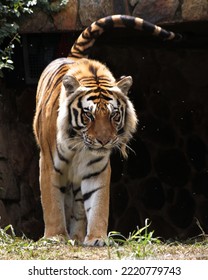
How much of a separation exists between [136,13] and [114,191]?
110 inches

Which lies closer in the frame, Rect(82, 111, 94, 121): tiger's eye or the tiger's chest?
Rect(82, 111, 94, 121): tiger's eye

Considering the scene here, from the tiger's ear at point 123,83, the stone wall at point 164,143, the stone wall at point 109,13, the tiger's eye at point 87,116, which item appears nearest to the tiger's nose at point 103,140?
the tiger's eye at point 87,116

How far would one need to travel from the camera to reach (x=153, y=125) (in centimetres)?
1025

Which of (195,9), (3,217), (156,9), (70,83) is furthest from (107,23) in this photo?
(3,217)

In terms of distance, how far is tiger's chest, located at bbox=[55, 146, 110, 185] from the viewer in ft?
21.0

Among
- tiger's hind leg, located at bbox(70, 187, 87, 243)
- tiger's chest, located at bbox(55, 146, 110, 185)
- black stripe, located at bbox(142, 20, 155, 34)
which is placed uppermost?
black stripe, located at bbox(142, 20, 155, 34)

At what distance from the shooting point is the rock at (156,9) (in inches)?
307

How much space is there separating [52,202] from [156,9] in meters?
2.25

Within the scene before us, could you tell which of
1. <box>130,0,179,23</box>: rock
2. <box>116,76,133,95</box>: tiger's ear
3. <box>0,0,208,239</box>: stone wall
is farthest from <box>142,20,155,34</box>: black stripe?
<box>0,0,208,239</box>: stone wall

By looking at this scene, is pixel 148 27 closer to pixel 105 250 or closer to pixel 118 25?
pixel 118 25

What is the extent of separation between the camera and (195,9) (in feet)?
25.5

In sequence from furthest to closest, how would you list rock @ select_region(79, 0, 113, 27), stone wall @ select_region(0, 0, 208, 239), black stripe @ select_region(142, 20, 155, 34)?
stone wall @ select_region(0, 0, 208, 239)
rock @ select_region(79, 0, 113, 27)
black stripe @ select_region(142, 20, 155, 34)

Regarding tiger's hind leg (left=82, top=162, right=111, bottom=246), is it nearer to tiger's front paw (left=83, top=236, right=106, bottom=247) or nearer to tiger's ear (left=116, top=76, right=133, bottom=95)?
tiger's front paw (left=83, top=236, right=106, bottom=247)

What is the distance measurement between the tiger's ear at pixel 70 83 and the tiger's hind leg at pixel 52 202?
0.57 metres
